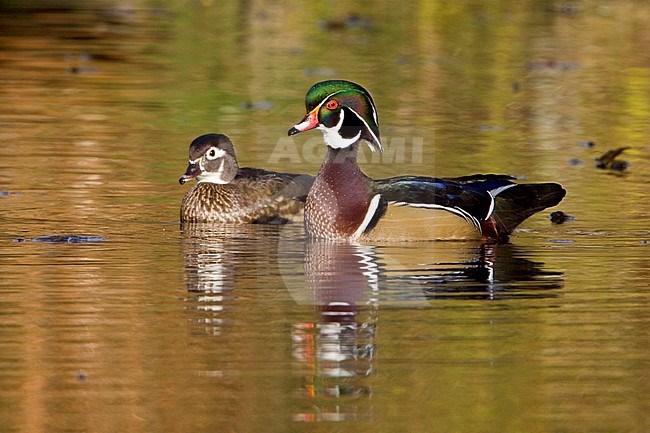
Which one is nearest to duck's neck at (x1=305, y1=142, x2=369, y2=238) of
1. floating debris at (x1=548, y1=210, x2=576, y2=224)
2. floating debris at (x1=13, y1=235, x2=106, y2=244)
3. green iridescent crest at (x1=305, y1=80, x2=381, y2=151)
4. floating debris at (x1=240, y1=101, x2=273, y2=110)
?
green iridescent crest at (x1=305, y1=80, x2=381, y2=151)

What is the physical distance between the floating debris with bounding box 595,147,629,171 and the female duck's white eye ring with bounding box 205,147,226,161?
359 cm

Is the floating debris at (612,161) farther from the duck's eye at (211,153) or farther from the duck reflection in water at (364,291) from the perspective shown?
the duck's eye at (211,153)

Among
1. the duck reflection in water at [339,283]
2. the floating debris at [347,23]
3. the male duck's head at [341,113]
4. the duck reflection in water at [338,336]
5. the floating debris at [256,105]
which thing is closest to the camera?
the duck reflection in water at [338,336]

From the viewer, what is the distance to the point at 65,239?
1124 centimetres

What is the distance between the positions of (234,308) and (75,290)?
1.07 metres

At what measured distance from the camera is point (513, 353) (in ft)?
26.1

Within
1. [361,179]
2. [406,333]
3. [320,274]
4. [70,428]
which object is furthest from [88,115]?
[70,428]

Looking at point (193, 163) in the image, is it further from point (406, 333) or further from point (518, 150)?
point (406, 333)

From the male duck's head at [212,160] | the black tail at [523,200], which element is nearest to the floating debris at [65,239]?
the male duck's head at [212,160]

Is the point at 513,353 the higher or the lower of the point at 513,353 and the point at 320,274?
the lower

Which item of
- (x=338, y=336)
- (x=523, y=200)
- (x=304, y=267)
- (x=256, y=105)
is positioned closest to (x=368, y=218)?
(x=304, y=267)

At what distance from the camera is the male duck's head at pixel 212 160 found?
13.2 meters

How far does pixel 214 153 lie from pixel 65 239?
7.60ft

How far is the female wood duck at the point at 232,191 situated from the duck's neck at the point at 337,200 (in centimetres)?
121
